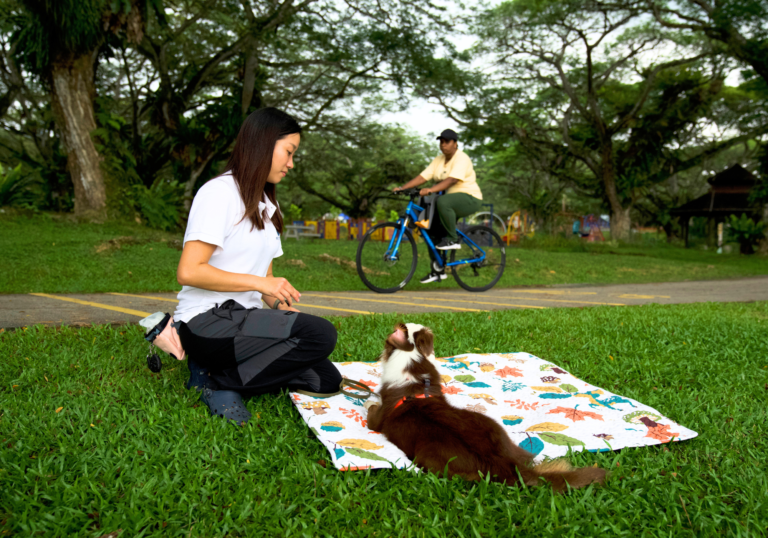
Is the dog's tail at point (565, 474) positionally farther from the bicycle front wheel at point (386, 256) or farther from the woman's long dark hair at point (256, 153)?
the bicycle front wheel at point (386, 256)

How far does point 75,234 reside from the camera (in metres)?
9.77

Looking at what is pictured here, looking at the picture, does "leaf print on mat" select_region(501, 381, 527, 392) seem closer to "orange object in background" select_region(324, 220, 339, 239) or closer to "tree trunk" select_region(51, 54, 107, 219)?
"tree trunk" select_region(51, 54, 107, 219)

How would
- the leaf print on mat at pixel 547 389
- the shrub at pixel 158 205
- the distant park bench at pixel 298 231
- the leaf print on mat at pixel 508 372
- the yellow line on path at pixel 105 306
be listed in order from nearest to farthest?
the leaf print on mat at pixel 547 389
the leaf print on mat at pixel 508 372
the yellow line on path at pixel 105 306
the shrub at pixel 158 205
the distant park bench at pixel 298 231

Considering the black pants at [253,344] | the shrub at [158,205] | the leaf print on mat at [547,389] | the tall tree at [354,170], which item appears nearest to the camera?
the black pants at [253,344]

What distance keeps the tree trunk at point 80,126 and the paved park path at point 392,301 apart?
611 centimetres

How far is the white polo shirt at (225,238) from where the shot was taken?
249 cm

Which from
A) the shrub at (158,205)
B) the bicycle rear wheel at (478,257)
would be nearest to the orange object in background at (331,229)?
the shrub at (158,205)

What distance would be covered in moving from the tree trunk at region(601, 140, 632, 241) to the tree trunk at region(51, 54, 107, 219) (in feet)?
61.7

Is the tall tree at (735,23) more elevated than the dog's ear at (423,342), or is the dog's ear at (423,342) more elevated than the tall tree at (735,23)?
the tall tree at (735,23)

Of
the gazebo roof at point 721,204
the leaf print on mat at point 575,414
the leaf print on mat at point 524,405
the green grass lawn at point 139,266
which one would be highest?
the gazebo roof at point 721,204

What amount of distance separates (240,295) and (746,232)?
24.0 meters

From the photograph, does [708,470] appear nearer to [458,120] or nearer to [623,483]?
[623,483]

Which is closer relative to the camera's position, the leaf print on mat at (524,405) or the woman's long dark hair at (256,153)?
the woman's long dark hair at (256,153)

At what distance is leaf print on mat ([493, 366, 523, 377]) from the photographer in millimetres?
3385
